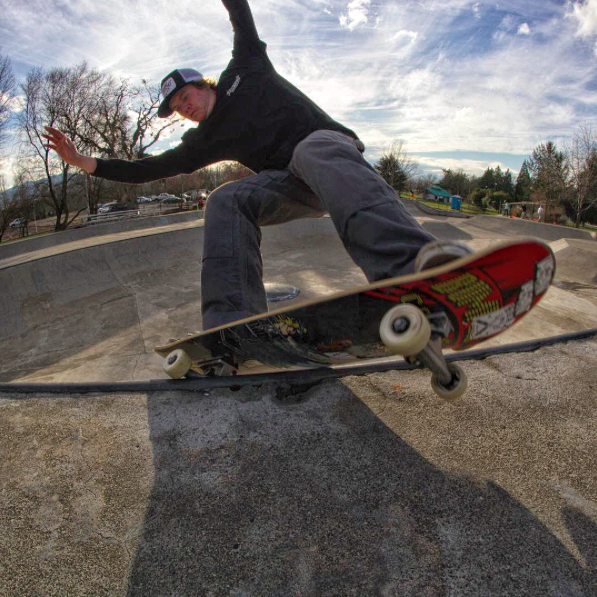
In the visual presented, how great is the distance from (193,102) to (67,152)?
0.93 meters

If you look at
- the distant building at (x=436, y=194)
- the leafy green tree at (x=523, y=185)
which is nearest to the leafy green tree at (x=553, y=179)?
the leafy green tree at (x=523, y=185)

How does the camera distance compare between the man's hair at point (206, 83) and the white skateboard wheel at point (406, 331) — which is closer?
the white skateboard wheel at point (406, 331)

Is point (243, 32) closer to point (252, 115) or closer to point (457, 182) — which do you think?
point (252, 115)

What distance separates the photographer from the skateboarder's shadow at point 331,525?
1.14m

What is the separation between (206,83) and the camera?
7.48 ft

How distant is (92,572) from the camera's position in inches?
46.8

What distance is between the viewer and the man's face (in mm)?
2240

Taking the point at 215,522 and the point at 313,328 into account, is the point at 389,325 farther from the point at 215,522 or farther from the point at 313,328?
the point at 215,522

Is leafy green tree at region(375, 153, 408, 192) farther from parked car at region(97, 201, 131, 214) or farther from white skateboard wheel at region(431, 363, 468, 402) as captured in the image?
white skateboard wheel at region(431, 363, 468, 402)

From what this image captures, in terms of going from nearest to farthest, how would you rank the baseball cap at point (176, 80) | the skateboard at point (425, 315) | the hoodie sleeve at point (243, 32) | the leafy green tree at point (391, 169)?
1. the skateboard at point (425, 315)
2. the baseball cap at point (176, 80)
3. the hoodie sleeve at point (243, 32)
4. the leafy green tree at point (391, 169)

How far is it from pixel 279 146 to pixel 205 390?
54.1 inches

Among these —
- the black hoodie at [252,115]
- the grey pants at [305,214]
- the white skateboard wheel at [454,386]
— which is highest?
the black hoodie at [252,115]

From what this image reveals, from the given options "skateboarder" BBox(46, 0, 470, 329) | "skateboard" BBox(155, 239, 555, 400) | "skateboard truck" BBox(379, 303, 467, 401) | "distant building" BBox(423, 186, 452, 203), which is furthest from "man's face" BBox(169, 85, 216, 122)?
"distant building" BBox(423, 186, 452, 203)

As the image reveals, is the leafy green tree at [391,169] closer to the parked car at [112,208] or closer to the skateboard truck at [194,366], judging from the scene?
the parked car at [112,208]
